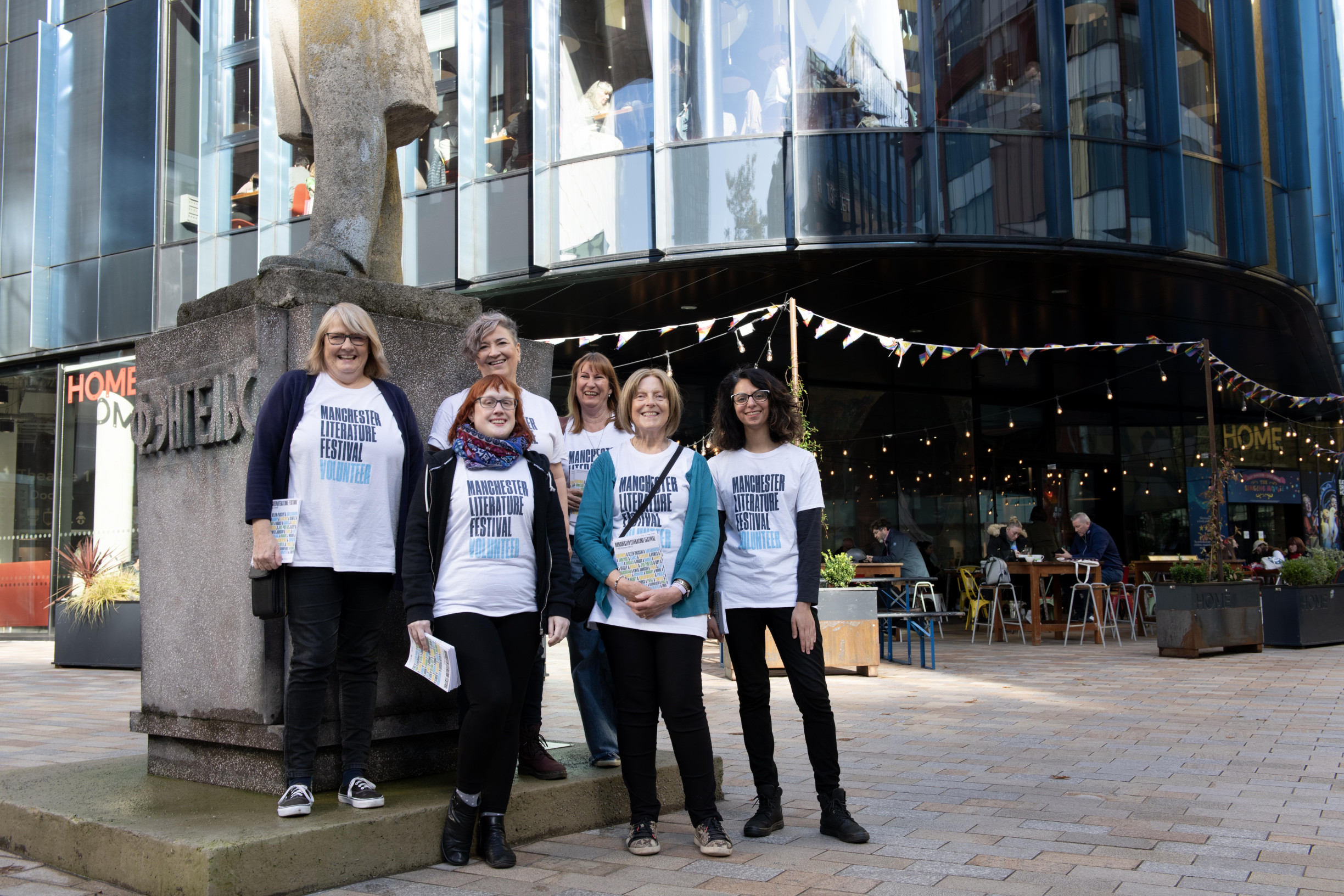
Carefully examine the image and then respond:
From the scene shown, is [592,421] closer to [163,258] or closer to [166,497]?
[166,497]

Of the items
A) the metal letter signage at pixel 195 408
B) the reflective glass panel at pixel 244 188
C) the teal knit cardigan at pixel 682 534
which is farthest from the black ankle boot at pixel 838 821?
the reflective glass panel at pixel 244 188

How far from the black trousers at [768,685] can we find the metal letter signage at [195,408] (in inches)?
77.6

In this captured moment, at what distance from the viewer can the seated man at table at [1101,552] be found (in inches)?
554

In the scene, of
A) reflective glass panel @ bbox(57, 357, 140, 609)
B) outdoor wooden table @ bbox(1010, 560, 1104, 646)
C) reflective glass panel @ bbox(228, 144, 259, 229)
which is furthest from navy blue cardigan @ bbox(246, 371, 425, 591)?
reflective glass panel @ bbox(57, 357, 140, 609)

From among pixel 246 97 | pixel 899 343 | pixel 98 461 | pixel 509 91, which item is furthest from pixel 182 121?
pixel 899 343

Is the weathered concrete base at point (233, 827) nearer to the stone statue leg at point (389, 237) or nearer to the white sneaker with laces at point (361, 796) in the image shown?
the white sneaker with laces at point (361, 796)

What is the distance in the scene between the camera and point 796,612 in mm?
4277

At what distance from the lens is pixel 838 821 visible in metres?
4.19

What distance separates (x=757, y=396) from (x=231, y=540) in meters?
2.02

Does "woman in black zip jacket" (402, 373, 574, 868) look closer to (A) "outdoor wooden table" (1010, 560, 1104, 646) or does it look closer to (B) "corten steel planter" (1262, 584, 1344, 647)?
(A) "outdoor wooden table" (1010, 560, 1104, 646)

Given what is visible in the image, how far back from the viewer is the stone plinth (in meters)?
4.12

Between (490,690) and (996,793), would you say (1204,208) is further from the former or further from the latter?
(490,690)

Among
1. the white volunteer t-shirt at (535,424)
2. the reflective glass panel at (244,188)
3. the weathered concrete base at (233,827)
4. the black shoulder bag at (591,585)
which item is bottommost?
the weathered concrete base at (233,827)

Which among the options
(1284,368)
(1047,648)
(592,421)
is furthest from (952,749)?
(1284,368)
